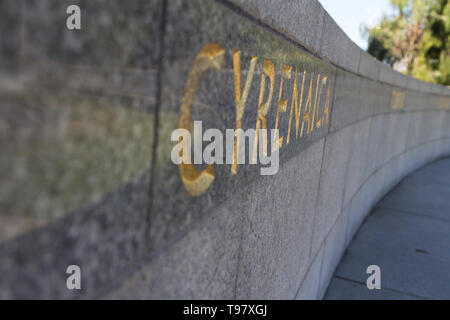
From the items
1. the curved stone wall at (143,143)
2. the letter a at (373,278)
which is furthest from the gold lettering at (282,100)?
the letter a at (373,278)

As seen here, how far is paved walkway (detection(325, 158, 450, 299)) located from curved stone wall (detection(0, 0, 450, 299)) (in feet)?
8.15

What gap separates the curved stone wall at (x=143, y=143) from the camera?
2.11 feet

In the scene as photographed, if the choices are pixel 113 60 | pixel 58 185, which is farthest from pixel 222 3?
pixel 58 185

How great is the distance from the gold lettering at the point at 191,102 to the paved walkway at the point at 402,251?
3457 mm

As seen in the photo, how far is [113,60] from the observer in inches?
31.2

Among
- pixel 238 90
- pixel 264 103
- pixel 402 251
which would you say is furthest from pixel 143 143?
pixel 402 251

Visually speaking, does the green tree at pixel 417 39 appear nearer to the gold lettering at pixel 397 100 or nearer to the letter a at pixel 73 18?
the gold lettering at pixel 397 100

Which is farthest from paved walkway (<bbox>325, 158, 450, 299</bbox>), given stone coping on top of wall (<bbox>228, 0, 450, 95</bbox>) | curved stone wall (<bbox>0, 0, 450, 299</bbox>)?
curved stone wall (<bbox>0, 0, 450, 299</bbox>)

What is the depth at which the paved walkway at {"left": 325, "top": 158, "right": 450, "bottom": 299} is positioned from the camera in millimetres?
4453

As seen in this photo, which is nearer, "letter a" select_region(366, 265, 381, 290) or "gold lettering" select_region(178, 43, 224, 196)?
"gold lettering" select_region(178, 43, 224, 196)

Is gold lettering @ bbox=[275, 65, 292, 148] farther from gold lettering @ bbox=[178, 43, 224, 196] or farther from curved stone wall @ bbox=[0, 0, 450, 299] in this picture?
gold lettering @ bbox=[178, 43, 224, 196]

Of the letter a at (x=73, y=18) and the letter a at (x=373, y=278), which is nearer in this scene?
the letter a at (x=73, y=18)
